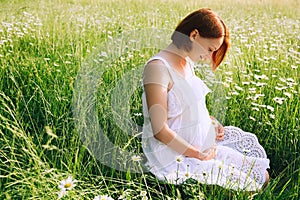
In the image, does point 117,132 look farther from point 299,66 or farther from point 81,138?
point 299,66

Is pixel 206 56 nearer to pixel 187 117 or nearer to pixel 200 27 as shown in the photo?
pixel 200 27

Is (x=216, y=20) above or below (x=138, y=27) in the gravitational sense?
above

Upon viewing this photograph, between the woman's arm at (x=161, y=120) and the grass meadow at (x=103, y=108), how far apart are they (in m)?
0.17

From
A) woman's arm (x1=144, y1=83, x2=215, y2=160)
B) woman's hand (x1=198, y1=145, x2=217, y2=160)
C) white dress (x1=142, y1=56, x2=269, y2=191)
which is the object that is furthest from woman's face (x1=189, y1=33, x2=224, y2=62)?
woman's hand (x1=198, y1=145, x2=217, y2=160)

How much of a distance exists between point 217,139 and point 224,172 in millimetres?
387

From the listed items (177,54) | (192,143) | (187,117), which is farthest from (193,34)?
(192,143)

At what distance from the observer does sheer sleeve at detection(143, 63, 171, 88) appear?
85.5 inches

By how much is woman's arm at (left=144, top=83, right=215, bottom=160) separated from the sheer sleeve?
0.02m

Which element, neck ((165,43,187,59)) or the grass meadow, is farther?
neck ((165,43,187,59))

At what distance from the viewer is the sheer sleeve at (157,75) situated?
2.17 metres

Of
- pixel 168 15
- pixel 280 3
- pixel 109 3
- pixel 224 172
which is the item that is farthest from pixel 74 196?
pixel 280 3

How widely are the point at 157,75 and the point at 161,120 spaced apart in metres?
0.21

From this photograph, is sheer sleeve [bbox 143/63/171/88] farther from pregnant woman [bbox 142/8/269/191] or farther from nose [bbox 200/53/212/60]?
nose [bbox 200/53/212/60]

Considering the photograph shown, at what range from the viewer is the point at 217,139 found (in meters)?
2.54
